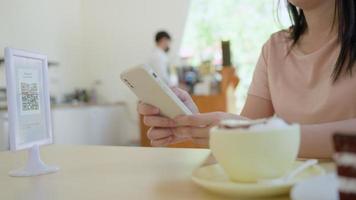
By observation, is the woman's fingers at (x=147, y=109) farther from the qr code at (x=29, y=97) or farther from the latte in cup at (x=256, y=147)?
the latte in cup at (x=256, y=147)

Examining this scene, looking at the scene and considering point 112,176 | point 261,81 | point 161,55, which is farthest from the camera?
point 161,55

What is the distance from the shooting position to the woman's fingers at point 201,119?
0.76 metres

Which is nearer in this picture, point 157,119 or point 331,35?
point 157,119

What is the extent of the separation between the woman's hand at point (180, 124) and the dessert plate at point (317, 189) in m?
0.30

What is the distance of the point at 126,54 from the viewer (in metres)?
5.14

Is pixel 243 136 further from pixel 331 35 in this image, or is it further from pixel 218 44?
pixel 218 44

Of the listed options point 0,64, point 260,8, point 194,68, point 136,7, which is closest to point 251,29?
point 260,8

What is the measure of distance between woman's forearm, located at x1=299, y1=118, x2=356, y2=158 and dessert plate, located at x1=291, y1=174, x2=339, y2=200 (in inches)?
8.7

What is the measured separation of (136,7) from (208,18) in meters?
0.87

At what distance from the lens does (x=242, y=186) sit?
1.58 ft

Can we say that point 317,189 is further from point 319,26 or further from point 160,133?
point 319,26

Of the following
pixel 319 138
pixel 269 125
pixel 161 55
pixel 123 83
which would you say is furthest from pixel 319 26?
pixel 161 55

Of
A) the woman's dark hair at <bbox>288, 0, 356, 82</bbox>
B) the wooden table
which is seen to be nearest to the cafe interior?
the wooden table

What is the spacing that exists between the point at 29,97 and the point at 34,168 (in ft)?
0.42
